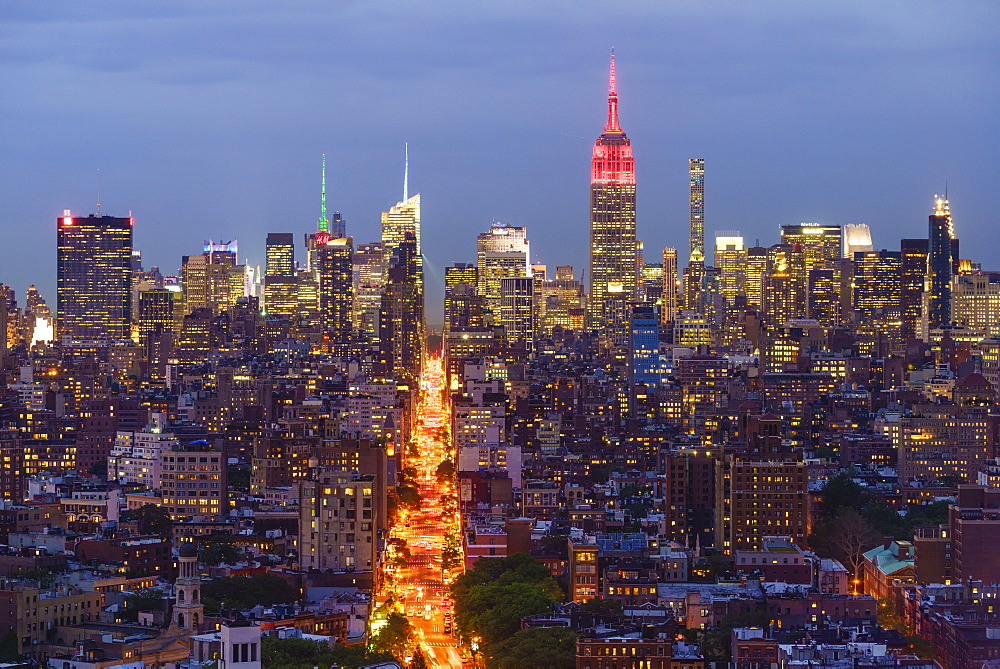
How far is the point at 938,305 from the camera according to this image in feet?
528

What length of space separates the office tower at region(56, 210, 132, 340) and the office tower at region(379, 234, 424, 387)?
68.3ft

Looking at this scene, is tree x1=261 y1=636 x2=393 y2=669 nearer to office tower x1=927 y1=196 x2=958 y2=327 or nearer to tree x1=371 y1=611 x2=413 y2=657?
tree x1=371 y1=611 x2=413 y2=657

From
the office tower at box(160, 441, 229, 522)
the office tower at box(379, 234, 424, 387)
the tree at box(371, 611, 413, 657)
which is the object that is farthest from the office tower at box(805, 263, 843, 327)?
the tree at box(371, 611, 413, 657)

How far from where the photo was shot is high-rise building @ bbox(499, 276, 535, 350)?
191000 mm

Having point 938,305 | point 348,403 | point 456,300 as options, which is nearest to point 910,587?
point 348,403

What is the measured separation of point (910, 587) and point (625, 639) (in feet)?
34.5

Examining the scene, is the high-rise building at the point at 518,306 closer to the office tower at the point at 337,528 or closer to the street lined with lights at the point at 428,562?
the street lined with lights at the point at 428,562

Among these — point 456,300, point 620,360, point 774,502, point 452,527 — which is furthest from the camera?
point 456,300

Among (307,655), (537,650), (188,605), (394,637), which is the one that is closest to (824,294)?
(394,637)

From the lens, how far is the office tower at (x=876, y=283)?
561 feet

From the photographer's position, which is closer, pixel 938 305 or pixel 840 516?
pixel 840 516

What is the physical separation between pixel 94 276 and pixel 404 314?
2968 cm

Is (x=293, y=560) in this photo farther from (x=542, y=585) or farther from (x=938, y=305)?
(x=938, y=305)

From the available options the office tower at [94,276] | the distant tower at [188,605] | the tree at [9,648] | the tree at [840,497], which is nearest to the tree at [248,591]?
the distant tower at [188,605]
